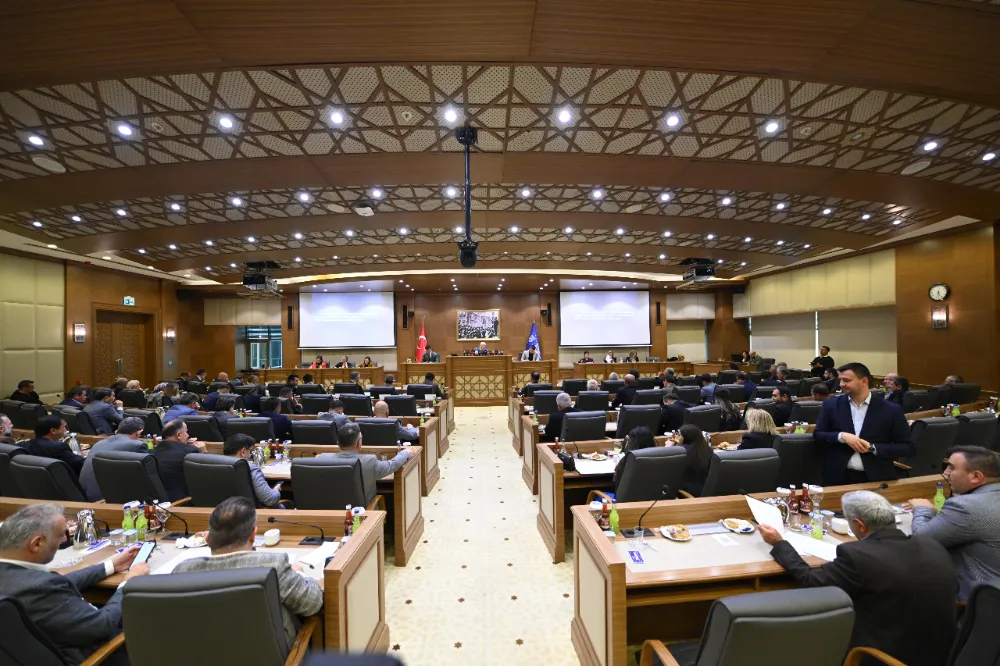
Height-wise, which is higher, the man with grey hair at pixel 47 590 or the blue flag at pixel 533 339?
the blue flag at pixel 533 339

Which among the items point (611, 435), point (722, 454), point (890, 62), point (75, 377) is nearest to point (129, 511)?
point (722, 454)

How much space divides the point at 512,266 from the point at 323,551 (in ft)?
34.7

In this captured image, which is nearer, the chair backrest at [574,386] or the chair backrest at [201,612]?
the chair backrest at [201,612]

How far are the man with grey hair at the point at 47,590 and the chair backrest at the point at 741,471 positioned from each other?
328cm

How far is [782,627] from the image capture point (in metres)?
1.19

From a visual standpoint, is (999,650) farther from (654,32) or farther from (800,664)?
(654,32)

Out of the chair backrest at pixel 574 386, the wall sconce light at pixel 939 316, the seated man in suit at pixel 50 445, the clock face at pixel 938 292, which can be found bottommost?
the chair backrest at pixel 574 386

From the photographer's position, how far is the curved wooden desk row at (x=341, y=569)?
185 centimetres

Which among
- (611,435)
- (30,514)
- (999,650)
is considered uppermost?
(30,514)

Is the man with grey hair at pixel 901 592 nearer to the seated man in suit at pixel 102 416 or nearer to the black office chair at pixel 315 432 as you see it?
the black office chair at pixel 315 432

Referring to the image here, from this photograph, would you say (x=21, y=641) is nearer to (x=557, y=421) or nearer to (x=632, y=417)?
(x=557, y=421)

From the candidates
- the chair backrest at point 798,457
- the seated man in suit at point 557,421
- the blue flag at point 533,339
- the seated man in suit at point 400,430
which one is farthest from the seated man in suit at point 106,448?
the blue flag at point 533,339

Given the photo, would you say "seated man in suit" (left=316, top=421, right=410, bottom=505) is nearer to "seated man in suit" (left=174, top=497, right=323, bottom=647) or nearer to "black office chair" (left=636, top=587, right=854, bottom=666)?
"seated man in suit" (left=174, top=497, right=323, bottom=647)

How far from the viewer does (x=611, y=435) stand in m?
5.29
